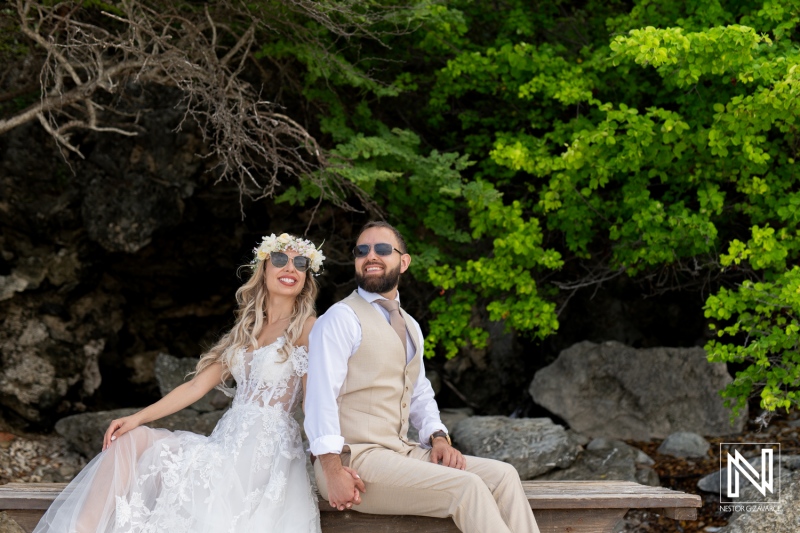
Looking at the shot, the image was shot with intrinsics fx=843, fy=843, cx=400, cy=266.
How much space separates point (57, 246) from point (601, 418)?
5886mm

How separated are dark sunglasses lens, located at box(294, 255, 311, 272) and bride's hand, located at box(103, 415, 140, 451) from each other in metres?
1.05

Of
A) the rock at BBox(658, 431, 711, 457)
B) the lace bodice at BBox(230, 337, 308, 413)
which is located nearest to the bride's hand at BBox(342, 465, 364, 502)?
the lace bodice at BBox(230, 337, 308, 413)

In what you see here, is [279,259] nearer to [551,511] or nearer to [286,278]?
[286,278]

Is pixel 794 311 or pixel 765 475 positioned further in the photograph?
pixel 765 475

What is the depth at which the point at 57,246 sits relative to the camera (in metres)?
8.96

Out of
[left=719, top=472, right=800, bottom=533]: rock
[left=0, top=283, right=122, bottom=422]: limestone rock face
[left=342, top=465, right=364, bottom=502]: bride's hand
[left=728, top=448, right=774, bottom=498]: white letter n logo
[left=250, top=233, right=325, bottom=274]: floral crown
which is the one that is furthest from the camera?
[left=0, top=283, right=122, bottom=422]: limestone rock face

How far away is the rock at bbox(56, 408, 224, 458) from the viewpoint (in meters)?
8.02

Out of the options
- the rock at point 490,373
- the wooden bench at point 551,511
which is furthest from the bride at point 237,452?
the rock at point 490,373

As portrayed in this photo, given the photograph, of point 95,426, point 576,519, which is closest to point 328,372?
point 576,519

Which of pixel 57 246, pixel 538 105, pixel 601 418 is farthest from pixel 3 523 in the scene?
pixel 538 105

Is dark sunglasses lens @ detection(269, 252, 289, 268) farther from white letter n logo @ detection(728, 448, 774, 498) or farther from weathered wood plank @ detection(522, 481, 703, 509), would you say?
white letter n logo @ detection(728, 448, 774, 498)

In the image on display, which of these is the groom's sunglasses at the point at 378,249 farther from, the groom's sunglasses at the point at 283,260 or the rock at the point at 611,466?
the rock at the point at 611,466

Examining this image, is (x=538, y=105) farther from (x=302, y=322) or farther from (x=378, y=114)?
(x=302, y=322)

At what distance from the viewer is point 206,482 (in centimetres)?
370
